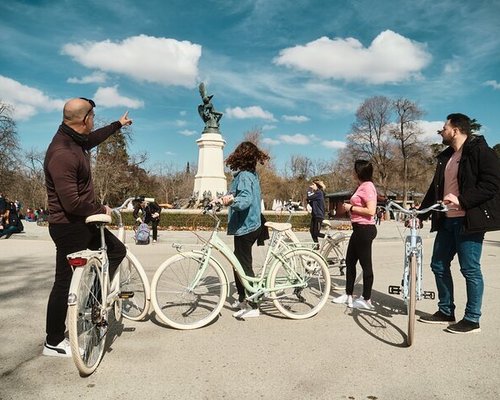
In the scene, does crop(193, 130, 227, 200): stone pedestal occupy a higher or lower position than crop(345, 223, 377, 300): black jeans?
higher

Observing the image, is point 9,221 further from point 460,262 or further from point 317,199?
point 460,262

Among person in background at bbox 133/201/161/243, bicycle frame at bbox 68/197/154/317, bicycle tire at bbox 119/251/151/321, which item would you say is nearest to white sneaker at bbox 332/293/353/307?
bicycle tire at bbox 119/251/151/321

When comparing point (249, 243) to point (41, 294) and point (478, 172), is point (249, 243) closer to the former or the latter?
point (478, 172)

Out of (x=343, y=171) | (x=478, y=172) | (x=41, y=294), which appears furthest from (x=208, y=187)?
(x=343, y=171)

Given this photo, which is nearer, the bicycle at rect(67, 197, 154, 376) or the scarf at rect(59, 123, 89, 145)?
the bicycle at rect(67, 197, 154, 376)

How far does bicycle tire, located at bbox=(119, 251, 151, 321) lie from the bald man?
0.81 m

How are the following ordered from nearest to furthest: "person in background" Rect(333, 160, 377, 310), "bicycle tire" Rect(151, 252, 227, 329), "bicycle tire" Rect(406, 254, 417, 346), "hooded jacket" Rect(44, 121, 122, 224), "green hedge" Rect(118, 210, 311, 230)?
"hooded jacket" Rect(44, 121, 122, 224) < "bicycle tire" Rect(406, 254, 417, 346) < "bicycle tire" Rect(151, 252, 227, 329) < "person in background" Rect(333, 160, 377, 310) < "green hedge" Rect(118, 210, 311, 230)

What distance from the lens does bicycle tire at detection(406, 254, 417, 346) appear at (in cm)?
381

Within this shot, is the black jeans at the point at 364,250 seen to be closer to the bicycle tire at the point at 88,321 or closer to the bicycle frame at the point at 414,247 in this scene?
the bicycle frame at the point at 414,247

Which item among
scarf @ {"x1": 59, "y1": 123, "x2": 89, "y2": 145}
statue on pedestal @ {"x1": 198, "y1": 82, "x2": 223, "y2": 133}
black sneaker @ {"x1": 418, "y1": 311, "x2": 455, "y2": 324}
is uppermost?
statue on pedestal @ {"x1": 198, "y1": 82, "x2": 223, "y2": 133}

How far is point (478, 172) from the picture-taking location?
4078 mm

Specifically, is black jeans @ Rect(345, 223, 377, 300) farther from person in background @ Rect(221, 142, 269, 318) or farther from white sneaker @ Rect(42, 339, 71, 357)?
white sneaker @ Rect(42, 339, 71, 357)

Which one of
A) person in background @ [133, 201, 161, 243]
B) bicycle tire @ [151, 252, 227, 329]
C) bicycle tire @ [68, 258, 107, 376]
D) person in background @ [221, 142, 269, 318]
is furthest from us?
person in background @ [133, 201, 161, 243]

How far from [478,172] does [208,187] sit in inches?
844
